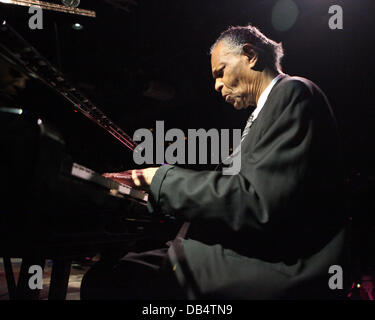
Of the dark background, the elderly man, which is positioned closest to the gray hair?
the elderly man

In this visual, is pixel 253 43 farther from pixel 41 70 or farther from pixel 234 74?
pixel 41 70

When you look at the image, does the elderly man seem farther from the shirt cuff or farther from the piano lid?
the piano lid

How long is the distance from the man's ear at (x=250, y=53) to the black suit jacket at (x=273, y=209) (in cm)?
48

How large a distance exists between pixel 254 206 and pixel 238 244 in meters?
0.22

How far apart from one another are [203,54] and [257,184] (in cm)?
593

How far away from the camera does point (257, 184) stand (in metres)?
0.97

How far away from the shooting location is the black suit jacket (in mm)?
966

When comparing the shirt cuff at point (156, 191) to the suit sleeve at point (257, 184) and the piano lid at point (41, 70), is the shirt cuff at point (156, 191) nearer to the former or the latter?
the suit sleeve at point (257, 184)

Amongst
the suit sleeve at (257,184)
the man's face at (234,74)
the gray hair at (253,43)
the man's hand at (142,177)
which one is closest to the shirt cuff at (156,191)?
the suit sleeve at (257,184)

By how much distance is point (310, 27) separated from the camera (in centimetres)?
504

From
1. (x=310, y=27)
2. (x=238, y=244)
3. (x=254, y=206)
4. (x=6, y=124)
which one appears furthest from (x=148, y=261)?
(x=310, y=27)

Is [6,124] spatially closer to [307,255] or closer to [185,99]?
[307,255]

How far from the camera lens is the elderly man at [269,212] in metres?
0.97

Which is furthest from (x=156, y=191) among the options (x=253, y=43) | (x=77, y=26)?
(x=77, y=26)
